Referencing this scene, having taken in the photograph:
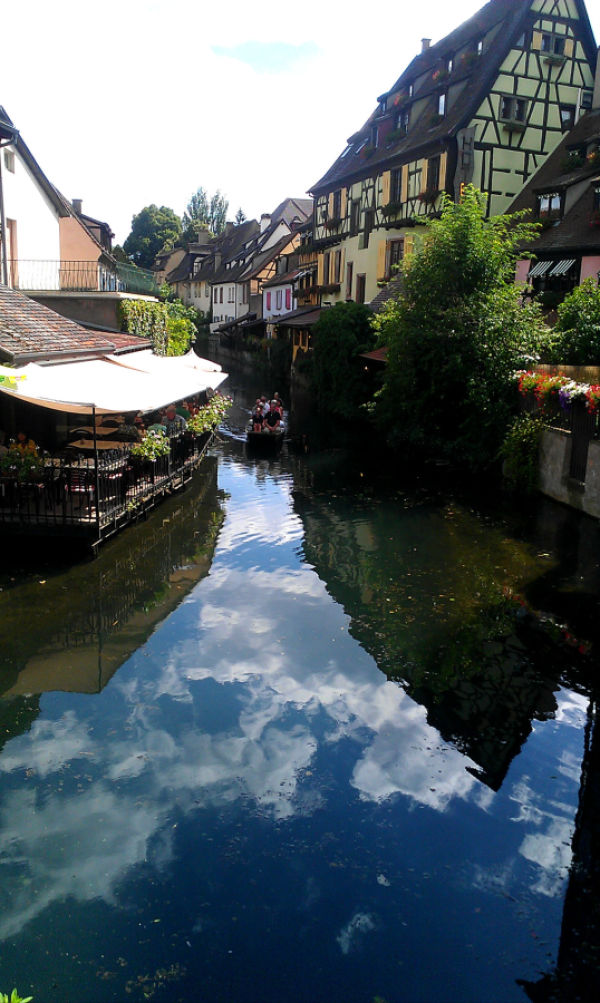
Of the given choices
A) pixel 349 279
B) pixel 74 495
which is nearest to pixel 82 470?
pixel 74 495

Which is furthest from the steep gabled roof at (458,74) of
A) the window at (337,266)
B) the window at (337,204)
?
the window at (337,266)

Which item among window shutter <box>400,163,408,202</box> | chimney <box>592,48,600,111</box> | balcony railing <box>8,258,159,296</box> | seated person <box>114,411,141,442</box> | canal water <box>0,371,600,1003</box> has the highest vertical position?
chimney <box>592,48,600,111</box>

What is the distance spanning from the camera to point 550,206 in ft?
92.1

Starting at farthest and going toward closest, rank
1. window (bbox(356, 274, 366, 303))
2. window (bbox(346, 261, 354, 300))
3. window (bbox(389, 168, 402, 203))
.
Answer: window (bbox(346, 261, 354, 300)) < window (bbox(356, 274, 366, 303)) < window (bbox(389, 168, 402, 203))

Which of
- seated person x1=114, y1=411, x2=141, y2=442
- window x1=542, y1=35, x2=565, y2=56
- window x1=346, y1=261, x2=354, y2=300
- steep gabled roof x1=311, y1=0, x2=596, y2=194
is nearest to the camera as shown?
seated person x1=114, y1=411, x2=141, y2=442

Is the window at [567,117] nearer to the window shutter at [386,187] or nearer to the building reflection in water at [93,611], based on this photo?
the window shutter at [386,187]

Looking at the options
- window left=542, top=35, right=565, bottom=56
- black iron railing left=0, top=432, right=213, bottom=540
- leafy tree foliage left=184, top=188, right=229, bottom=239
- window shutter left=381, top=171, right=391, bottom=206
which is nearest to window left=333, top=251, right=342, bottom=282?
window shutter left=381, top=171, right=391, bottom=206

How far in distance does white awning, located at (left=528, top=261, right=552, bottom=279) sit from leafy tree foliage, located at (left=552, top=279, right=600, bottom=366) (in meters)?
6.52

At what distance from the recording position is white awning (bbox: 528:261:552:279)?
2677 cm

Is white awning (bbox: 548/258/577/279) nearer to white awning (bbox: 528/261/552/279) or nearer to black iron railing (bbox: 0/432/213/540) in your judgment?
white awning (bbox: 528/261/552/279)

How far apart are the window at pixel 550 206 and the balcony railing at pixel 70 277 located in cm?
1479

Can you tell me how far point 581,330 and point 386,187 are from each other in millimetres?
18820

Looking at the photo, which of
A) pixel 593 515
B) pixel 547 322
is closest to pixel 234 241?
pixel 547 322

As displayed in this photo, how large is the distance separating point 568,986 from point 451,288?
20.0 m
